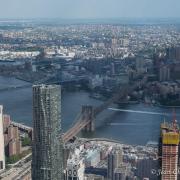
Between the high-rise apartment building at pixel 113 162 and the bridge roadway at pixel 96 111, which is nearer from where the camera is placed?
the high-rise apartment building at pixel 113 162

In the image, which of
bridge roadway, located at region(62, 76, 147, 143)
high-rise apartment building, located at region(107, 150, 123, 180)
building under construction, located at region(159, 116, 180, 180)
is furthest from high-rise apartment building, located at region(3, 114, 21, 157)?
building under construction, located at region(159, 116, 180, 180)

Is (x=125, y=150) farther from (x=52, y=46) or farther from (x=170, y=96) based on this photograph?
(x=52, y=46)

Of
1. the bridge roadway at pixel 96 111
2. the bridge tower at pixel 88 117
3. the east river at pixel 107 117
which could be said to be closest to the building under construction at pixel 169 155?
the east river at pixel 107 117

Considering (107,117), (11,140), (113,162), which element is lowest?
(107,117)

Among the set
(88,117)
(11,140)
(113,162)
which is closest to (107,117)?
(88,117)

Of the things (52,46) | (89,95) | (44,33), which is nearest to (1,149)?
(89,95)

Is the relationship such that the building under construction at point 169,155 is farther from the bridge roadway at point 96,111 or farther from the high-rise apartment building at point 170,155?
the bridge roadway at point 96,111

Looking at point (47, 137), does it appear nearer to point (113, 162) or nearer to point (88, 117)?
point (113, 162)

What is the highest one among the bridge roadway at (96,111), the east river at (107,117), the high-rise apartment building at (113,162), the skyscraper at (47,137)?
the skyscraper at (47,137)
